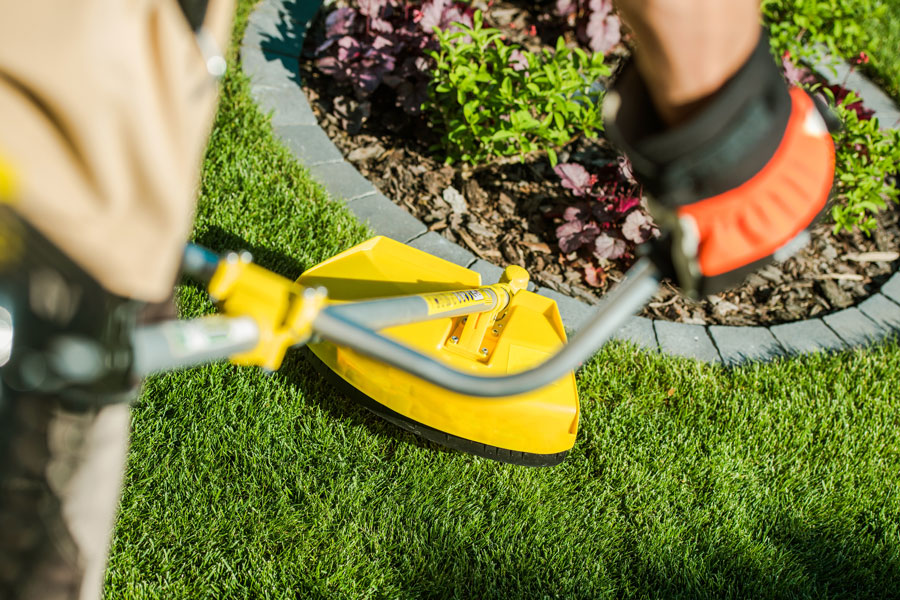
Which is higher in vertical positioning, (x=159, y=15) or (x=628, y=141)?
(x=159, y=15)

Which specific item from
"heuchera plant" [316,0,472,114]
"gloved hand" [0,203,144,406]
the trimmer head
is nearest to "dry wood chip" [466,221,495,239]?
"heuchera plant" [316,0,472,114]

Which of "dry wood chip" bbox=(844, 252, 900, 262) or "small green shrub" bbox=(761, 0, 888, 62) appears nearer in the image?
"dry wood chip" bbox=(844, 252, 900, 262)

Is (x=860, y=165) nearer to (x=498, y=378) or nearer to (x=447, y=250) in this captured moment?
(x=447, y=250)

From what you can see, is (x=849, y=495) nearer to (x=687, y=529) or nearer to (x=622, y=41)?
(x=687, y=529)

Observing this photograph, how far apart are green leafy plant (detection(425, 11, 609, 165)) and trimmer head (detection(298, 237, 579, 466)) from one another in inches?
32.7

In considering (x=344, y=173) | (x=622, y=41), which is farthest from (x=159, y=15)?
(x=622, y=41)

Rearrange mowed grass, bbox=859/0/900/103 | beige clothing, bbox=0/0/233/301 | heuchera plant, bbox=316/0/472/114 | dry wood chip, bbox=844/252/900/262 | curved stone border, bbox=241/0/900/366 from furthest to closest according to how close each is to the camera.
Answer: mowed grass, bbox=859/0/900/103, dry wood chip, bbox=844/252/900/262, heuchera plant, bbox=316/0/472/114, curved stone border, bbox=241/0/900/366, beige clothing, bbox=0/0/233/301

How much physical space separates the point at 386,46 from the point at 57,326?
2274mm

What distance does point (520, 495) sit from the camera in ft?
6.25

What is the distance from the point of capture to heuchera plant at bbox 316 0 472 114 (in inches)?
107

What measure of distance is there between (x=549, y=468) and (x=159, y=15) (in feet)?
5.25

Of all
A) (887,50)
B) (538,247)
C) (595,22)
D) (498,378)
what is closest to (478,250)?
(538,247)

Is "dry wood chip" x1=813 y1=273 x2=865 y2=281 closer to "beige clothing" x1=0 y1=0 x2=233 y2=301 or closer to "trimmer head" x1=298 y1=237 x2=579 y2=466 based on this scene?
"trimmer head" x1=298 y1=237 x2=579 y2=466

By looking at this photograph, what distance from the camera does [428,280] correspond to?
186cm
